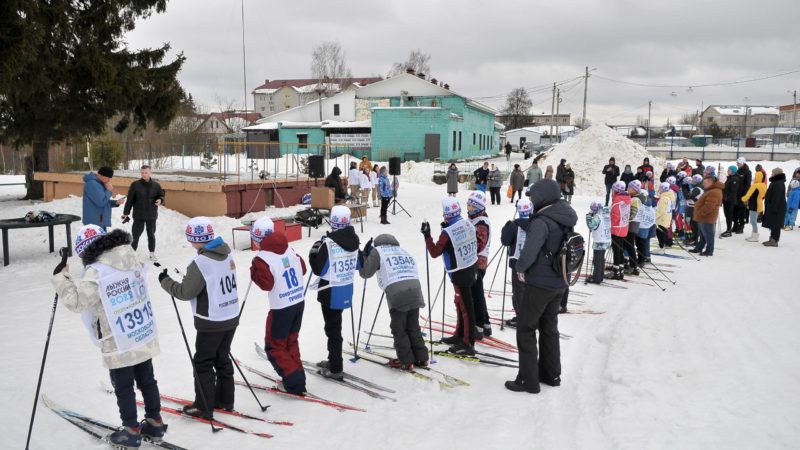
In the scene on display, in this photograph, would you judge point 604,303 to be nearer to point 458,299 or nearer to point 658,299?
point 658,299

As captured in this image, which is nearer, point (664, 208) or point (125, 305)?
point (125, 305)

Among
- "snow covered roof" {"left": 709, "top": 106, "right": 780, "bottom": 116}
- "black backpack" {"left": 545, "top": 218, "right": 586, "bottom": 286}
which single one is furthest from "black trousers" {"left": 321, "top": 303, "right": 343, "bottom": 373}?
"snow covered roof" {"left": 709, "top": 106, "right": 780, "bottom": 116}

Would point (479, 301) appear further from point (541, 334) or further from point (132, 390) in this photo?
point (132, 390)

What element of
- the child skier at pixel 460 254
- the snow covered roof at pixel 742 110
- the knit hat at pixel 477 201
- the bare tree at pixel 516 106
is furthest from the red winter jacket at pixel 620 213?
the snow covered roof at pixel 742 110

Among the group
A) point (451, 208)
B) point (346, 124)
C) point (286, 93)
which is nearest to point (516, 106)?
point (286, 93)

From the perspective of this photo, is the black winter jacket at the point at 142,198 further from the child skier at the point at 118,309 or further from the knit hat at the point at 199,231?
the child skier at the point at 118,309

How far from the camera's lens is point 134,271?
385 cm

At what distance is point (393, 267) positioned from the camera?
5398 mm

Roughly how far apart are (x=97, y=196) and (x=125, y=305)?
6.51m

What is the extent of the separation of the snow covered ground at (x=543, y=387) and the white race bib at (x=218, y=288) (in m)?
0.94

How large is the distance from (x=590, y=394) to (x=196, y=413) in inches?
140

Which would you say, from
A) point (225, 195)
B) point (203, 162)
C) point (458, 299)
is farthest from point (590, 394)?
point (203, 162)

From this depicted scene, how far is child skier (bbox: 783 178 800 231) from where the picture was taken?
16.0 m

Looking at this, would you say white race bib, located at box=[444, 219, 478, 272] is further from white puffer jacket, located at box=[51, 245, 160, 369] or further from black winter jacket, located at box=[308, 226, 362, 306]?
white puffer jacket, located at box=[51, 245, 160, 369]
